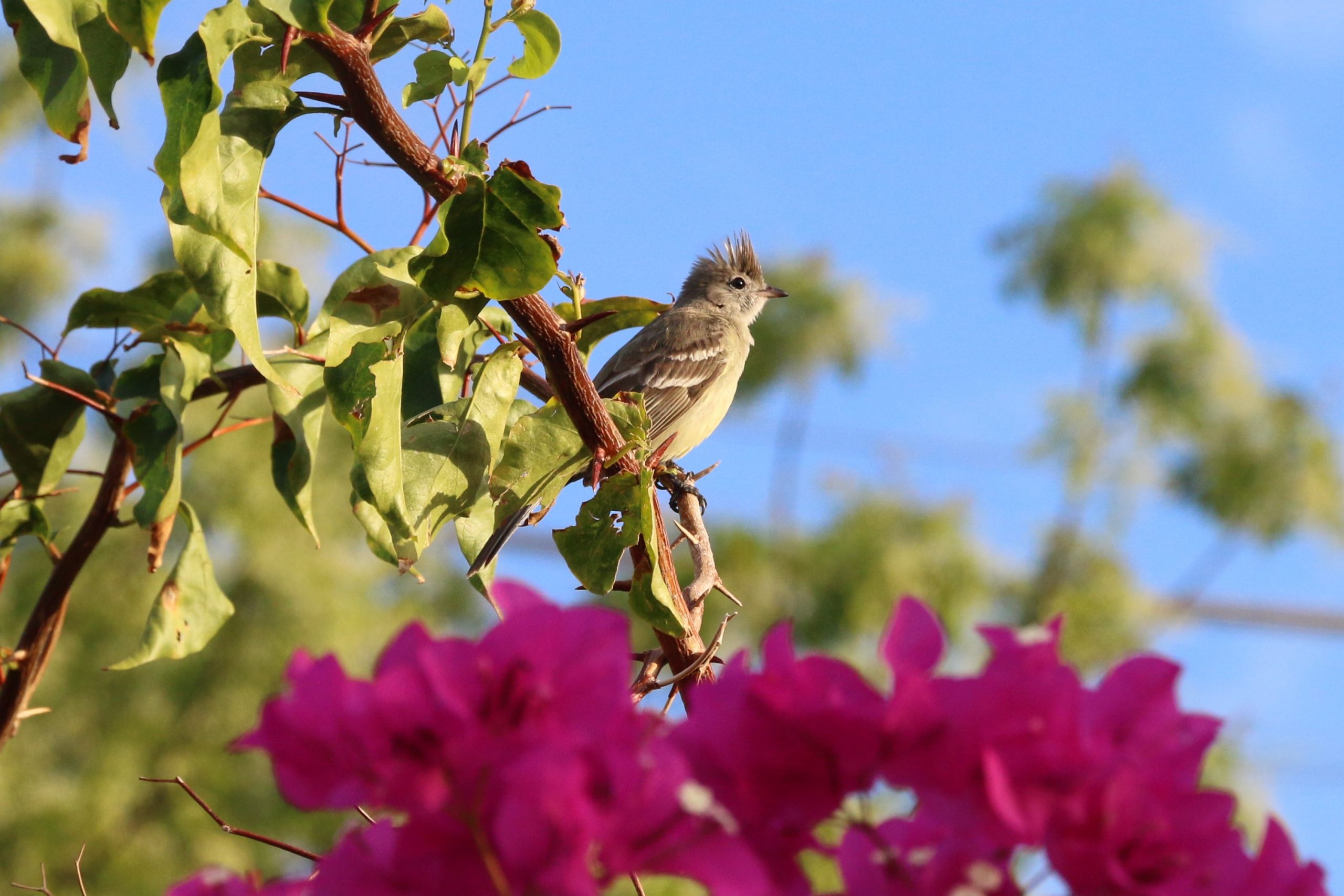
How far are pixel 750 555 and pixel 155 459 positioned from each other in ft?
57.6

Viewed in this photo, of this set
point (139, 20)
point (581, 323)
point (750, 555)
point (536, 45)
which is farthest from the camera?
point (750, 555)

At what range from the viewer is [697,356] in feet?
19.5

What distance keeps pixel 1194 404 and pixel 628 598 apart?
756 inches

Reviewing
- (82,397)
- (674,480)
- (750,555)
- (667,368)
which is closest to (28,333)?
(82,397)

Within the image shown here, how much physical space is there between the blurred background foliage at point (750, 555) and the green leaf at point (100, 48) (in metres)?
14.3

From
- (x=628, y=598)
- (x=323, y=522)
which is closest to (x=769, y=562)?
(x=323, y=522)

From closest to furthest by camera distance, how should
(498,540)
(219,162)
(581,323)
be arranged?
(219,162)
(581,323)
(498,540)

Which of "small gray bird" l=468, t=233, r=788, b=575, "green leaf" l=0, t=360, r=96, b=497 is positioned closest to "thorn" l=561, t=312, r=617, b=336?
"green leaf" l=0, t=360, r=96, b=497

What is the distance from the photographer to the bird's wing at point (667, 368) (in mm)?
5500

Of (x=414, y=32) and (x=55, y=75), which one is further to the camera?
(x=414, y=32)

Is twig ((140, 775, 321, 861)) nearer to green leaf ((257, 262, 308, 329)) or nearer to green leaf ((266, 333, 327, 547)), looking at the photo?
green leaf ((266, 333, 327, 547))

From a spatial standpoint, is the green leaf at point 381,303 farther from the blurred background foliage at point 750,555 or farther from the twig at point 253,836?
the blurred background foliage at point 750,555

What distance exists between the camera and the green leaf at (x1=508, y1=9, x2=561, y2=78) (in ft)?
6.25

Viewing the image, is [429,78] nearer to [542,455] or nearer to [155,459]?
[542,455]
